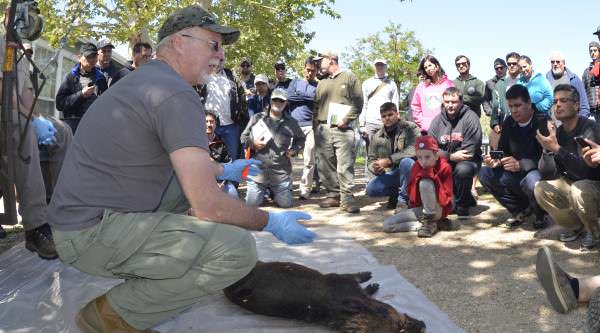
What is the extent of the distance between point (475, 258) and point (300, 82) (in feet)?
13.5

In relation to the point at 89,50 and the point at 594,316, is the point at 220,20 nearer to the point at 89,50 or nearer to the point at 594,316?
the point at 89,50

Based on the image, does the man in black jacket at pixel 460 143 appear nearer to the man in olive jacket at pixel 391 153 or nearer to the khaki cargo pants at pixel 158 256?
the man in olive jacket at pixel 391 153

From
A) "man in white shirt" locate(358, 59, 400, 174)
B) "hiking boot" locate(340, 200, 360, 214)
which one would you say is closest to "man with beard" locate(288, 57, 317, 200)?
"man in white shirt" locate(358, 59, 400, 174)

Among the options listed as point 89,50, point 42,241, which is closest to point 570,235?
point 42,241

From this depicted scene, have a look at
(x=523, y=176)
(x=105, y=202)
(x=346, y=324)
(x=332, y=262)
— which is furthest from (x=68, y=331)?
(x=523, y=176)

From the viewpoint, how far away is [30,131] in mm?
3635

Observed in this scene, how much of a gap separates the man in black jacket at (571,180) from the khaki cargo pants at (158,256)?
3.00 metres

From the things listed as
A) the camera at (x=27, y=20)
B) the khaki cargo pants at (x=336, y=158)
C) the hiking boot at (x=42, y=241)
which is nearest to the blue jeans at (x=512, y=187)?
the khaki cargo pants at (x=336, y=158)

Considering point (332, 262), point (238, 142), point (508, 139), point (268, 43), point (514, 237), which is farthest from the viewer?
point (268, 43)

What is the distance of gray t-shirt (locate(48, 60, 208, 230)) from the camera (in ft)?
7.00

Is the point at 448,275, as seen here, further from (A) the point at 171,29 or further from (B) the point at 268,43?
(B) the point at 268,43

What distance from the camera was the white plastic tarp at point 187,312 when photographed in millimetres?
2803

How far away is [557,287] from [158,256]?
7.14ft

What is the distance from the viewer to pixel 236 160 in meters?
3.66
